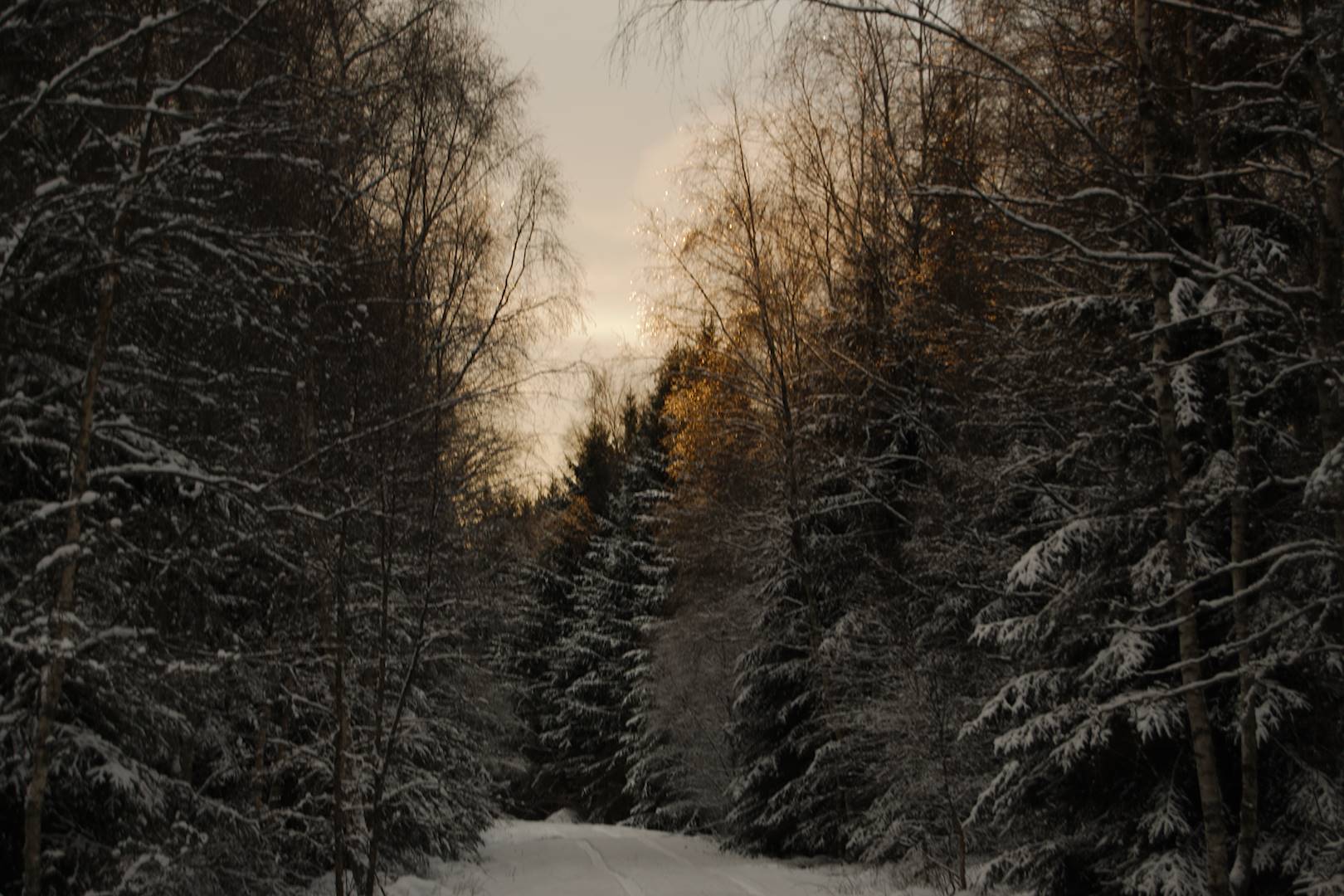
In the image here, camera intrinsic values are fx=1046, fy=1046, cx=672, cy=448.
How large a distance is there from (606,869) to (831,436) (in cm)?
789

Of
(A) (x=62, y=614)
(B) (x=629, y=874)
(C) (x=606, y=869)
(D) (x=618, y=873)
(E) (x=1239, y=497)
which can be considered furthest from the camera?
(C) (x=606, y=869)

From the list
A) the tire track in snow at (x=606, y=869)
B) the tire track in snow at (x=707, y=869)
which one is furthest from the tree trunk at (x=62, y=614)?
the tire track in snow at (x=707, y=869)

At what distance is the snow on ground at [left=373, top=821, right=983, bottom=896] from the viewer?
541 inches

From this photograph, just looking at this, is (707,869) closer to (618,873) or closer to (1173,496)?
(618,873)

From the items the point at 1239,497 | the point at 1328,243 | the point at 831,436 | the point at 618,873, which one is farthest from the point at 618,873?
the point at 1328,243

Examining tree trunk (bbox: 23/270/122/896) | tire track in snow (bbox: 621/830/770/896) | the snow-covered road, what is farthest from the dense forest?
tire track in snow (bbox: 621/830/770/896)

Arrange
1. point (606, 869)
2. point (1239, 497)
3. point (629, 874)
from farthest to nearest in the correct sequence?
point (606, 869) → point (629, 874) → point (1239, 497)

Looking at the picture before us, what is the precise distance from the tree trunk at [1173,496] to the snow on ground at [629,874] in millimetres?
6588

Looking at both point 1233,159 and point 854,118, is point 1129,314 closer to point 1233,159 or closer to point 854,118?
point 1233,159

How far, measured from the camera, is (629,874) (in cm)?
1598

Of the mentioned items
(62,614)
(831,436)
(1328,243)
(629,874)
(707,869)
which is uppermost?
(831,436)

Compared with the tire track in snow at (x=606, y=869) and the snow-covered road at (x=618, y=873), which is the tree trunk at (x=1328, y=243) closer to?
the snow-covered road at (x=618, y=873)

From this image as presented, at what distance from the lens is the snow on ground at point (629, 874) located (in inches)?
541

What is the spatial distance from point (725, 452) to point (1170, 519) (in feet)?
44.0
